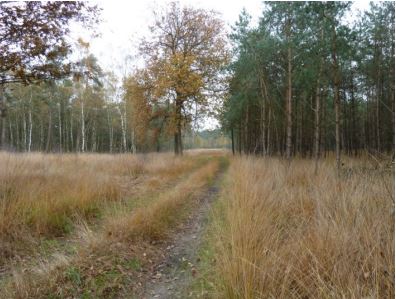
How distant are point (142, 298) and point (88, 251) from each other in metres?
1.05

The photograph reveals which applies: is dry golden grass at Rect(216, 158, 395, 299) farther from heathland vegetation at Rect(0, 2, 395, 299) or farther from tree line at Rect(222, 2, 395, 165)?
tree line at Rect(222, 2, 395, 165)

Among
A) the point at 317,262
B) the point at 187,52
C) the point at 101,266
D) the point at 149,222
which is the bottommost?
the point at 101,266

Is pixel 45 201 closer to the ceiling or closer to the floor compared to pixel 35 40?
closer to the floor

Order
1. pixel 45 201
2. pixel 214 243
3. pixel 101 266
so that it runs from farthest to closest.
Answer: pixel 45 201 → pixel 214 243 → pixel 101 266

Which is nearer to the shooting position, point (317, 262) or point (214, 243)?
point (317, 262)

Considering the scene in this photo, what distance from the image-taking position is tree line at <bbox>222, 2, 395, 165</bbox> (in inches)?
412

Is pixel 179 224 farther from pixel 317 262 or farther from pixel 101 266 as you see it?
pixel 317 262

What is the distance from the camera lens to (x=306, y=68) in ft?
47.0

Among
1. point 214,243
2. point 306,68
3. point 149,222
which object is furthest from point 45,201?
point 306,68

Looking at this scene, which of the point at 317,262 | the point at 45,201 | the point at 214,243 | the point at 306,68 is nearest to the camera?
the point at 317,262

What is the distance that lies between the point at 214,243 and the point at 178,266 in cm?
63

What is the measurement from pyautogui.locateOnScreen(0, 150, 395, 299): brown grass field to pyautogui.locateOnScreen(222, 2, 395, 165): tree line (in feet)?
17.7

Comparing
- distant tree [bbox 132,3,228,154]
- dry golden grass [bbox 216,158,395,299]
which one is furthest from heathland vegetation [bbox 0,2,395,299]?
distant tree [bbox 132,3,228,154]

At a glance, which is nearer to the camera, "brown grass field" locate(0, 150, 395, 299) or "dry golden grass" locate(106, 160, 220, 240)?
"brown grass field" locate(0, 150, 395, 299)
